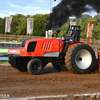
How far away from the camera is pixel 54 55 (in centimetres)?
791

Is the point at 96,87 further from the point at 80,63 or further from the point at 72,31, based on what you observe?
the point at 72,31

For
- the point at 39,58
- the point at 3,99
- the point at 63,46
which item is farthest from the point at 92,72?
the point at 3,99

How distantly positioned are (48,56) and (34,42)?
899 millimetres

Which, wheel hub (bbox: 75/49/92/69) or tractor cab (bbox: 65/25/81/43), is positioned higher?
tractor cab (bbox: 65/25/81/43)

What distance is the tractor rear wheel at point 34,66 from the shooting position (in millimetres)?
7367

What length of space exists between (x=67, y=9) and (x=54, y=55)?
92.8 inches

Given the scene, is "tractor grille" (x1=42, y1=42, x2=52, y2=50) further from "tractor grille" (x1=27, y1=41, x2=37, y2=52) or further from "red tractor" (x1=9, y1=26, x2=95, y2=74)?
"tractor grille" (x1=27, y1=41, x2=37, y2=52)

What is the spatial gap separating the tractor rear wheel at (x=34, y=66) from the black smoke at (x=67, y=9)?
7.93ft

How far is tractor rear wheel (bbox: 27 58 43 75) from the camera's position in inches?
290

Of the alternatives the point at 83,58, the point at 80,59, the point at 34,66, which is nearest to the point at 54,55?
the point at 34,66

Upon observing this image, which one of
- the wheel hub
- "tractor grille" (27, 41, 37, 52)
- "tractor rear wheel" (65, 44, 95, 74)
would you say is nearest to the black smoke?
"tractor rear wheel" (65, 44, 95, 74)

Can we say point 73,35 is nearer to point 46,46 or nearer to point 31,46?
point 46,46

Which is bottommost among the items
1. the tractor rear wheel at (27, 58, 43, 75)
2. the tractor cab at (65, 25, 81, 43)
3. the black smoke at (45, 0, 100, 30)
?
the tractor rear wheel at (27, 58, 43, 75)

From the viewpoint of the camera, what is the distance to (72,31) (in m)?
8.45
